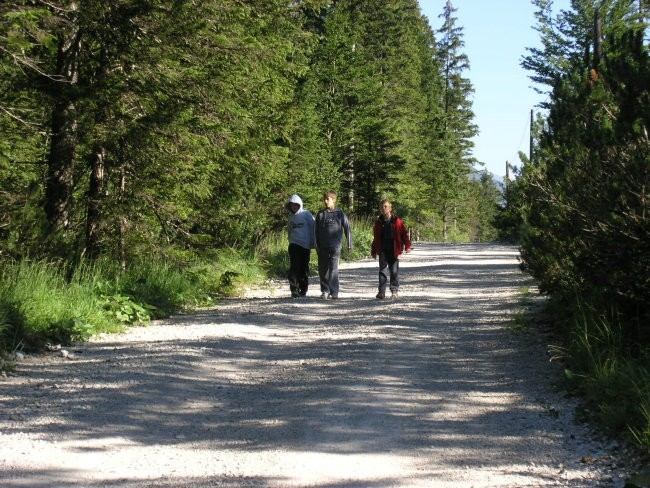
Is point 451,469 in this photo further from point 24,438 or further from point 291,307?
point 291,307

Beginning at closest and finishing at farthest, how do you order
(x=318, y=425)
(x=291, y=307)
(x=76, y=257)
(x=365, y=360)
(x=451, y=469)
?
1. (x=451, y=469)
2. (x=318, y=425)
3. (x=365, y=360)
4. (x=76, y=257)
5. (x=291, y=307)

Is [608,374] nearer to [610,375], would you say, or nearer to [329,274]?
[610,375]

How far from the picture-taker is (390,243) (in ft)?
45.1

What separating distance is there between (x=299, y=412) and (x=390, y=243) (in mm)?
8024

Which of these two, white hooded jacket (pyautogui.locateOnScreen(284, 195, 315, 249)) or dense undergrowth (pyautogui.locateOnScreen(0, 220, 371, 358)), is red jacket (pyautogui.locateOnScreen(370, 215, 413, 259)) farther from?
dense undergrowth (pyautogui.locateOnScreen(0, 220, 371, 358))

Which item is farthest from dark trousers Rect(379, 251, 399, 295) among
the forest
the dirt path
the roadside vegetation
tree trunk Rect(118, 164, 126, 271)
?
tree trunk Rect(118, 164, 126, 271)

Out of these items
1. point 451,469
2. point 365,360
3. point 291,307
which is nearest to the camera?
point 451,469

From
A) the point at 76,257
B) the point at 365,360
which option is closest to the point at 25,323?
the point at 76,257

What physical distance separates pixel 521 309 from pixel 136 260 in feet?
22.2

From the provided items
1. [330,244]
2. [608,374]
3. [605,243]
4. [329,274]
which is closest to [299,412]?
[608,374]

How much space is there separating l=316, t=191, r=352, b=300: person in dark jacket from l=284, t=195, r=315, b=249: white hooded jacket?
166 millimetres

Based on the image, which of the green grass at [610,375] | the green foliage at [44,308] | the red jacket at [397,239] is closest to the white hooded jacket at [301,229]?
the red jacket at [397,239]

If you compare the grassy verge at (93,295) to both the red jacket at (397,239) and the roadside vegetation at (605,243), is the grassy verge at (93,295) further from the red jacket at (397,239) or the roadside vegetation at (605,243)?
the roadside vegetation at (605,243)

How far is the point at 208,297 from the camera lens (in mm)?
13094
